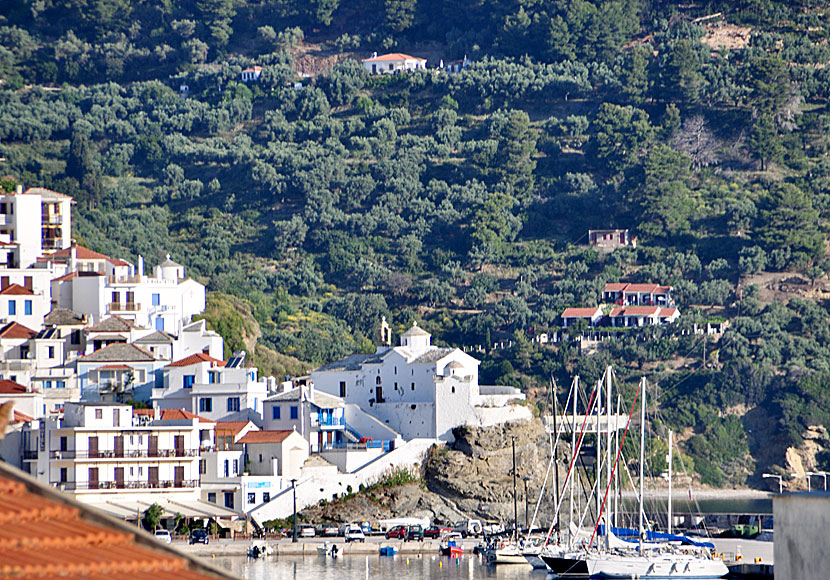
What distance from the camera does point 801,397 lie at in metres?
125

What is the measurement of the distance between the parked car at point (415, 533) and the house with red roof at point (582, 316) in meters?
62.7

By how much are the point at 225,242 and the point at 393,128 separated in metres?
31.1

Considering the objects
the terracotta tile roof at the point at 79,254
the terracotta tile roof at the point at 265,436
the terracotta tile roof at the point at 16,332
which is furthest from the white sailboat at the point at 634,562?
the terracotta tile roof at the point at 79,254

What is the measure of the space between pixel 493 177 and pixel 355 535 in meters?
99.9

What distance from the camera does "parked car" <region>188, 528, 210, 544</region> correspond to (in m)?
67.0

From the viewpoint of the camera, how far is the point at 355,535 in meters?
69.9

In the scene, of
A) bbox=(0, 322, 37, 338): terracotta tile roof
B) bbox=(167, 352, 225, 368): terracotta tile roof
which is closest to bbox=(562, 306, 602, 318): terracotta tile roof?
bbox=(167, 352, 225, 368): terracotta tile roof

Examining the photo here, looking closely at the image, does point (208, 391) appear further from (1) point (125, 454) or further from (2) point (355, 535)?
(2) point (355, 535)

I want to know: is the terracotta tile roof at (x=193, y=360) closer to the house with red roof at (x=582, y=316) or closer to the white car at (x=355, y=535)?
the white car at (x=355, y=535)

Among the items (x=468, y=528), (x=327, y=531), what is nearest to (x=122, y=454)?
(x=327, y=531)

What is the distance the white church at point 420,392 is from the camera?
82312 millimetres

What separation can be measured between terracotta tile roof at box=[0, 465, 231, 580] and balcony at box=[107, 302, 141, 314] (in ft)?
284

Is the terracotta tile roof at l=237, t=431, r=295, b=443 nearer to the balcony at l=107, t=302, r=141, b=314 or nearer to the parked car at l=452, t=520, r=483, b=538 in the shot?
the parked car at l=452, t=520, r=483, b=538

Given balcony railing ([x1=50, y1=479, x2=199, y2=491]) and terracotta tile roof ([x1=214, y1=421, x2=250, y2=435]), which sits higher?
terracotta tile roof ([x1=214, y1=421, x2=250, y2=435])
